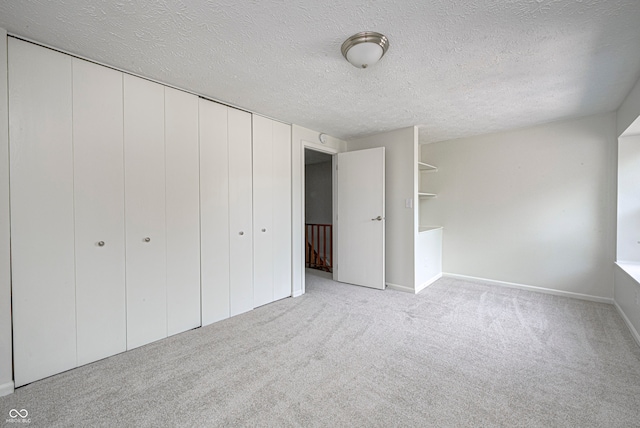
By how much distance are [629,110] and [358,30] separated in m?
2.88

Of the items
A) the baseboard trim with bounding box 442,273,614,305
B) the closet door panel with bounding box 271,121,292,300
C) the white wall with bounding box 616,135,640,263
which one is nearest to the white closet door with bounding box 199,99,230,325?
the closet door panel with bounding box 271,121,292,300

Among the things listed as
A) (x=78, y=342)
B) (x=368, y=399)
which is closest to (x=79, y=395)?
(x=78, y=342)

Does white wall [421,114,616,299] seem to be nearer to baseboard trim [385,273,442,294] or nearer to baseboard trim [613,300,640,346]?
baseboard trim [613,300,640,346]

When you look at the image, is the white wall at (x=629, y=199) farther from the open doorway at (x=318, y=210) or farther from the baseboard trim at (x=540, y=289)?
the open doorway at (x=318, y=210)

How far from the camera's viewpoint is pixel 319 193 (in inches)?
259

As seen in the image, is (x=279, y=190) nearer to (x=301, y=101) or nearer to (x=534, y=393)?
(x=301, y=101)

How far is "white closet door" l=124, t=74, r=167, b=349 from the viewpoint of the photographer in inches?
84.4

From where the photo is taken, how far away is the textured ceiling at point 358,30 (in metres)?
1.43

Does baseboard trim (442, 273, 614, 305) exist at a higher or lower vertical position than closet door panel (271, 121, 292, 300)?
lower

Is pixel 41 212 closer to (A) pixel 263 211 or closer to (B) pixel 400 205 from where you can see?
(A) pixel 263 211

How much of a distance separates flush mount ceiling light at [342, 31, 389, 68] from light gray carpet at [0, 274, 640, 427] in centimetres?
217

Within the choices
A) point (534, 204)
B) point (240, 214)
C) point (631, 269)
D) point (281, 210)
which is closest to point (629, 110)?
point (534, 204)

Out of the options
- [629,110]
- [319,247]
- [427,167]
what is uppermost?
[629,110]

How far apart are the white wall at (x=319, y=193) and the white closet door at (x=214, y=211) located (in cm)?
370
